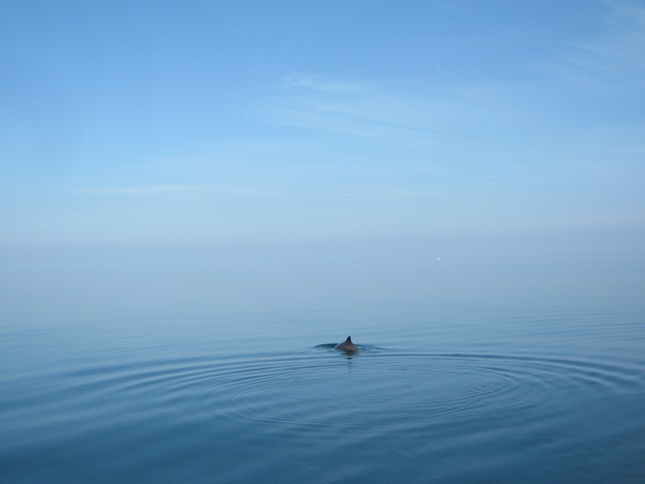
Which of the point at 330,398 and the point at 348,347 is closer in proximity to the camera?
the point at 330,398

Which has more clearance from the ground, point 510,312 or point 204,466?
point 510,312

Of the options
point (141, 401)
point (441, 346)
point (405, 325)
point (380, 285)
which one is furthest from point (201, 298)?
point (141, 401)

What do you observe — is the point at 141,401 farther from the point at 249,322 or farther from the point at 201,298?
the point at 201,298

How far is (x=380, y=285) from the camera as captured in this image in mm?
65438

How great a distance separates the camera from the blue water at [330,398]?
13391mm

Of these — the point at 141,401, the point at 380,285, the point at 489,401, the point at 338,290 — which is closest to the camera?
the point at 489,401

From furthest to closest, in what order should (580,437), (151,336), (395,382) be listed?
(151,336) < (395,382) < (580,437)

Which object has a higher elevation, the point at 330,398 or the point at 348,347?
the point at 348,347

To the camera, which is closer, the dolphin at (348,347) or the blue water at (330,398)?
the blue water at (330,398)

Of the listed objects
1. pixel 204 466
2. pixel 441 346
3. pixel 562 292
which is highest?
pixel 562 292

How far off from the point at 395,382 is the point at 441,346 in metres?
7.14

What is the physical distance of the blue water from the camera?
43.9 ft

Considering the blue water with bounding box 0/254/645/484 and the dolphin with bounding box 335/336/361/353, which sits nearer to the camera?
the blue water with bounding box 0/254/645/484

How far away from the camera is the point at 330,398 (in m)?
18.7
